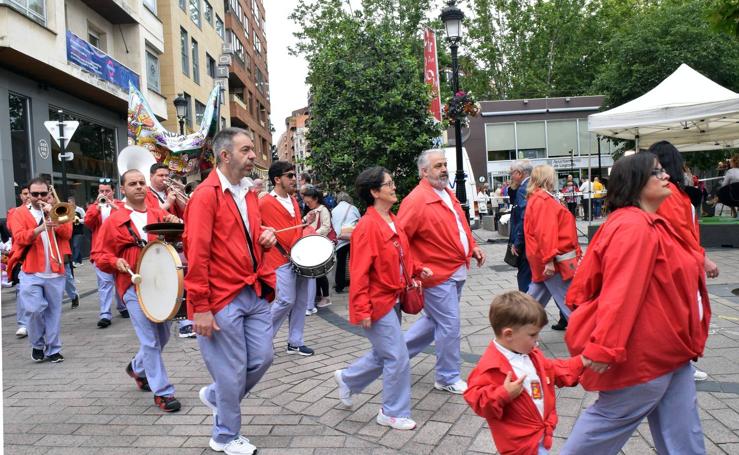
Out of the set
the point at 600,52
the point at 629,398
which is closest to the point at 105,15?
the point at 629,398

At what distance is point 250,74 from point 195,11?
1767cm

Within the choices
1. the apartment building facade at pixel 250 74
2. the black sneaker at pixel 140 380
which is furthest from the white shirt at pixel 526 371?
the apartment building facade at pixel 250 74

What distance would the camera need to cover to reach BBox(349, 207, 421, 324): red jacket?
3.92 metres

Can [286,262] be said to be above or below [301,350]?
above

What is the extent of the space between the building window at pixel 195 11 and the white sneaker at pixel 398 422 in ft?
98.5

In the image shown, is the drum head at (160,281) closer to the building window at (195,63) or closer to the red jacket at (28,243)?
the red jacket at (28,243)

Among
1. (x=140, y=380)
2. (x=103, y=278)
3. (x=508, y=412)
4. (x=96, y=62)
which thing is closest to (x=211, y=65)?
(x=96, y=62)

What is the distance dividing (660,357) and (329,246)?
3673mm

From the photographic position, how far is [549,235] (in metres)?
5.21

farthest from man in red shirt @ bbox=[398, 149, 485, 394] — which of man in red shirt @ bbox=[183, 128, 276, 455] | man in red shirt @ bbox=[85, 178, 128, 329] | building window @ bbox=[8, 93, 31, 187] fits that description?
building window @ bbox=[8, 93, 31, 187]

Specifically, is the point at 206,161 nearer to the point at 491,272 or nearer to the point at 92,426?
the point at 491,272

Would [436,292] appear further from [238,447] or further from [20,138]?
[20,138]

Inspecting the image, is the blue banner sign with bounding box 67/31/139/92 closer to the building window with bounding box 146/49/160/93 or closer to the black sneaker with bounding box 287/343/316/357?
the building window with bounding box 146/49/160/93

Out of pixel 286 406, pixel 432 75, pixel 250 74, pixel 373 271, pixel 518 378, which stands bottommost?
pixel 286 406
